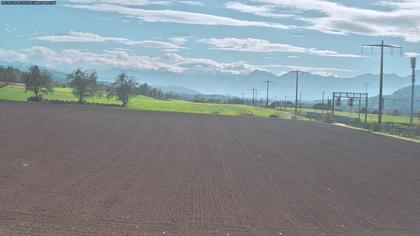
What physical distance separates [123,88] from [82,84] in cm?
815

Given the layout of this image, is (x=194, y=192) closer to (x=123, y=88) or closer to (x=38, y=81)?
(x=38, y=81)

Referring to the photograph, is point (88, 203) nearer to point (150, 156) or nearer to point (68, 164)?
point (68, 164)

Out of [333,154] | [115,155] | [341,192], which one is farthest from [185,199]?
[333,154]

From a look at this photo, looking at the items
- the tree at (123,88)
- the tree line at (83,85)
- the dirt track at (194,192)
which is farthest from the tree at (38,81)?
the dirt track at (194,192)

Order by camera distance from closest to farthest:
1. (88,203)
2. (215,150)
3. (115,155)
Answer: (88,203)
(115,155)
(215,150)

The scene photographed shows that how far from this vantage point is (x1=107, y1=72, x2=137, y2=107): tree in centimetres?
12062

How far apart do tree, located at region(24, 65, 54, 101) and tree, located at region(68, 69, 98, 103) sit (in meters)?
5.89

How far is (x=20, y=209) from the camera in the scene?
10.8m

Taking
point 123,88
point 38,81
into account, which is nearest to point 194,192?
point 38,81

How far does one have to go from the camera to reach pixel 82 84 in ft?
390

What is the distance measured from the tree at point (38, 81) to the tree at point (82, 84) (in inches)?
232

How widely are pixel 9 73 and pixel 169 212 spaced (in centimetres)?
16164

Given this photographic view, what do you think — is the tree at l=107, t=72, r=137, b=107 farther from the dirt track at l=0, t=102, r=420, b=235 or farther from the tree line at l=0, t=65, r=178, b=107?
the dirt track at l=0, t=102, r=420, b=235

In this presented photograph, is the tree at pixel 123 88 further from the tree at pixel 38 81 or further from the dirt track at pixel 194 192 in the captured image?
the dirt track at pixel 194 192
